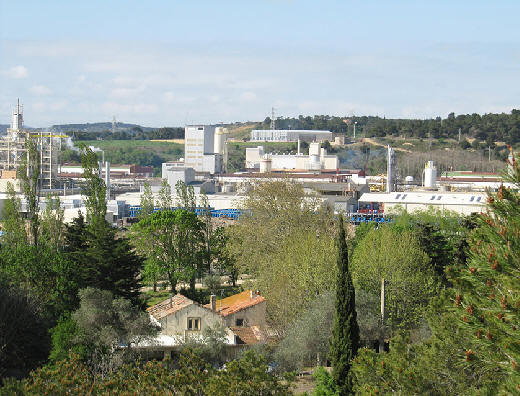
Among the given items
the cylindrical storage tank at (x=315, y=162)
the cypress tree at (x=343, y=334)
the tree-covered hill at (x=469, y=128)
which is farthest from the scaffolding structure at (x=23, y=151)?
the tree-covered hill at (x=469, y=128)

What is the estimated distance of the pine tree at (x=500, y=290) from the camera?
10445mm

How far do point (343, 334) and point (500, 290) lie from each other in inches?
351

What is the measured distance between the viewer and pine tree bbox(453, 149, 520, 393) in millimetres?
10445

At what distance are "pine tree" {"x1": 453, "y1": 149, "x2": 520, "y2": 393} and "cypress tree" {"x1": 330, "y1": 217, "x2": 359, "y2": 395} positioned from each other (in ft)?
26.3

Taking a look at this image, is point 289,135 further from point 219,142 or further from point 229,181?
point 229,181

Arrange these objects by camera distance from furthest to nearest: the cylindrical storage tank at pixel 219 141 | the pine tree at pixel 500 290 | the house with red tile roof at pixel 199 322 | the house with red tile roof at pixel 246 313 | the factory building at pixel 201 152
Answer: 1. the cylindrical storage tank at pixel 219 141
2. the factory building at pixel 201 152
3. the house with red tile roof at pixel 246 313
4. the house with red tile roof at pixel 199 322
5. the pine tree at pixel 500 290

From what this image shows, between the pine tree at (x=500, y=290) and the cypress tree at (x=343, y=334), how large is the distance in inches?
316

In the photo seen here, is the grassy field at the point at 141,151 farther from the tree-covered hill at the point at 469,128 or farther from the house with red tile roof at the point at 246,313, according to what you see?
the house with red tile roof at the point at 246,313

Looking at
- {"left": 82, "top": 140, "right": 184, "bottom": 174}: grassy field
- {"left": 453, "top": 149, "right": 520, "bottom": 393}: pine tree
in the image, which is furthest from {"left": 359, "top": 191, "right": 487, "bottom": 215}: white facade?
{"left": 82, "top": 140, "right": 184, "bottom": 174}: grassy field

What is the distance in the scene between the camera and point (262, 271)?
31984mm

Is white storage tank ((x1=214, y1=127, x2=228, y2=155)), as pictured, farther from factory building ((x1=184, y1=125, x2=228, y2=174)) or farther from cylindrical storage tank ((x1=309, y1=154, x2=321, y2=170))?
cylindrical storage tank ((x1=309, y1=154, x2=321, y2=170))

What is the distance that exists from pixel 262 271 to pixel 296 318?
5.74 meters

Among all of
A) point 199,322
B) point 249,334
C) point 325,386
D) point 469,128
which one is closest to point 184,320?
point 199,322

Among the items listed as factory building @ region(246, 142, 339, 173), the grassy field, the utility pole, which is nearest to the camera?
the utility pole
